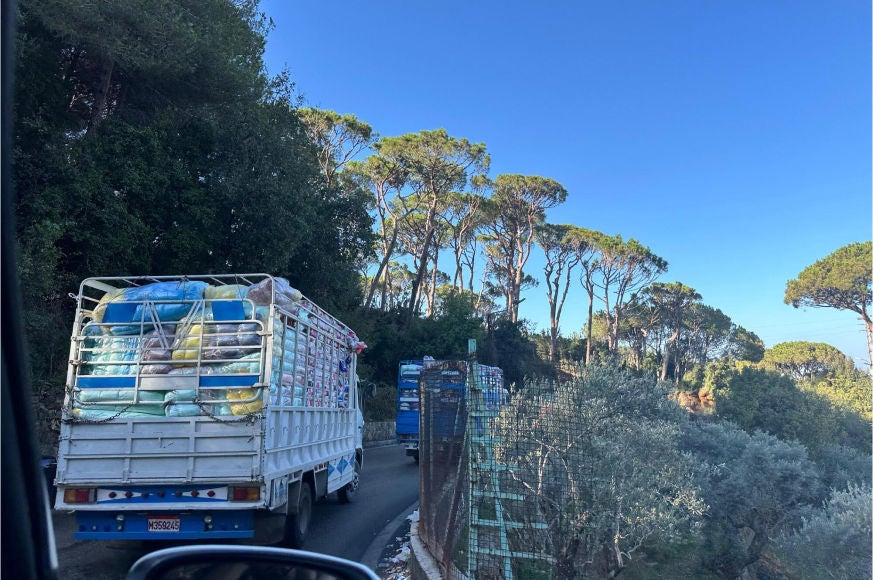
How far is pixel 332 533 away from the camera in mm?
8648

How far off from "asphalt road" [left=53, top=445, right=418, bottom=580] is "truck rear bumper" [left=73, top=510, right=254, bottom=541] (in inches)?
17.4

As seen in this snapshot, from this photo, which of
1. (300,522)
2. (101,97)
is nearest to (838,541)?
(300,522)

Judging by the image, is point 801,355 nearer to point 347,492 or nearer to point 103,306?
point 347,492

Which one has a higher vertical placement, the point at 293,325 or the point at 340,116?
the point at 340,116

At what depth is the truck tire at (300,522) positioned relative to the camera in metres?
7.37

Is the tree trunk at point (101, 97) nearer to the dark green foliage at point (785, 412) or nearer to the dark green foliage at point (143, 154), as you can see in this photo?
the dark green foliage at point (143, 154)

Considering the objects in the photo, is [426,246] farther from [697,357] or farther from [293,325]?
[293,325]

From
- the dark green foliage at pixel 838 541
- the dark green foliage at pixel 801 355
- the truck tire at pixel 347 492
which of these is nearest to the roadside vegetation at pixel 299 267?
the dark green foliage at pixel 838 541

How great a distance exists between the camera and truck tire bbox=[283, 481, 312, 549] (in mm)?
7367

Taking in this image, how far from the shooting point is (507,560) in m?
4.33

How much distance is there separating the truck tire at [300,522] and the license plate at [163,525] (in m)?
1.48

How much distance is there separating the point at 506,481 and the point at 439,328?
97.3 ft

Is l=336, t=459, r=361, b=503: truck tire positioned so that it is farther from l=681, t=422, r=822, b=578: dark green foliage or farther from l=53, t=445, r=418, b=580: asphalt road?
l=681, t=422, r=822, b=578: dark green foliage

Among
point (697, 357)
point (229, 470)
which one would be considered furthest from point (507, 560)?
point (697, 357)
